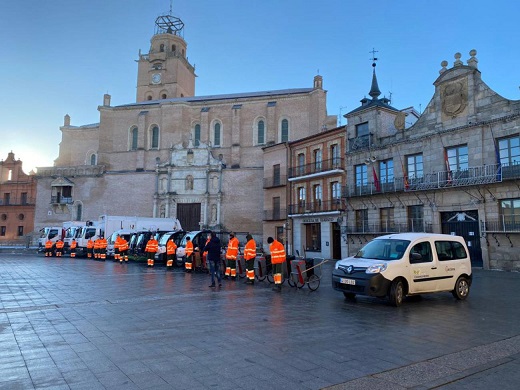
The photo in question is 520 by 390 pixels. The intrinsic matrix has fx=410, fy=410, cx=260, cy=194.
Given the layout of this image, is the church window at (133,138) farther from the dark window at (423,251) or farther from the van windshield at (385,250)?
the dark window at (423,251)

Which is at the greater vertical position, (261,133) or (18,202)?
(261,133)

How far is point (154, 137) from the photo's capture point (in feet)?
178

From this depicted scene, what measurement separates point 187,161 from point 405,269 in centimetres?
4185

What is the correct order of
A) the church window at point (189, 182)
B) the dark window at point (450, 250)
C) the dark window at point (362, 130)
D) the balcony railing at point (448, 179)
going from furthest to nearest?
the church window at point (189, 182)
the dark window at point (362, 130)
the balcony railing at point (448, 179)
the dark window at point (450, 250)

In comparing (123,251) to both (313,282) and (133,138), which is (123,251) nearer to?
(313,282)

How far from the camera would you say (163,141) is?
52688 mm

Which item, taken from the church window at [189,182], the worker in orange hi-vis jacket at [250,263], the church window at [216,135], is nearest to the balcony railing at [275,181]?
the church window at [189,182]

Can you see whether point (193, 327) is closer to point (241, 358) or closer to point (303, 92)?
point (241, 358)

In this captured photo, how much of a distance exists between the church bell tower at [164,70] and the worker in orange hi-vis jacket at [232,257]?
56621 millimetres

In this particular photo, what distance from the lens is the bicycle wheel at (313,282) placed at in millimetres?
12445

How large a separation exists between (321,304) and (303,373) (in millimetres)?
5152

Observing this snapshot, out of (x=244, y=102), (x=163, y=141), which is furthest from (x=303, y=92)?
(x=163, y=141)

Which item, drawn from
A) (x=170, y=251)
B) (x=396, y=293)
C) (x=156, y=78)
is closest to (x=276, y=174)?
(x=170, y=251)

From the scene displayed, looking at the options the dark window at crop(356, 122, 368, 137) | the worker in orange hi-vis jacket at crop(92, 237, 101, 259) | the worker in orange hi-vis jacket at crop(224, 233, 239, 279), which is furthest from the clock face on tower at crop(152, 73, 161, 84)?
the worker in orange hi-vis jacket at crop(224, 233, 239, 279)
